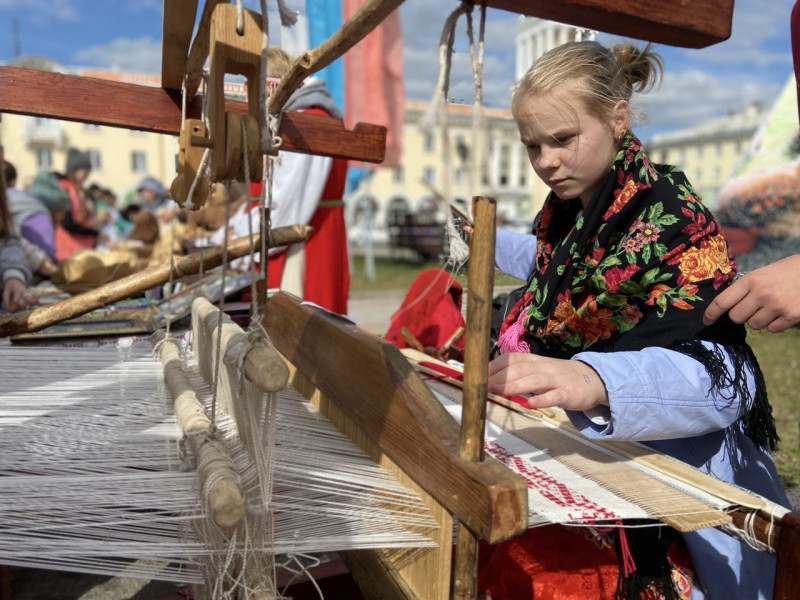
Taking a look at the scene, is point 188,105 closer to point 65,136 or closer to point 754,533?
point 754,533

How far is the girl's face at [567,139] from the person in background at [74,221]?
4.39 metres

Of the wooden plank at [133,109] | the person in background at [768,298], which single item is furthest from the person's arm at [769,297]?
the wooden plank at [133,109]

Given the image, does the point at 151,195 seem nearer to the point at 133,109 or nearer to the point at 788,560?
the point at 133,109

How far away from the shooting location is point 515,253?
187 centimetres

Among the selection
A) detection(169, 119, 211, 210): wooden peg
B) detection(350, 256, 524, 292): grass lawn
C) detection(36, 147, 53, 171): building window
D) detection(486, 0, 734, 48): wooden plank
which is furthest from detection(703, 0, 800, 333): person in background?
detection(36, 147, 53, 171): building window

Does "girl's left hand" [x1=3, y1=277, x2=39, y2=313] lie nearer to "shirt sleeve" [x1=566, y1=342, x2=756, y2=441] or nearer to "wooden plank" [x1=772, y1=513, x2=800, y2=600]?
"shirt sleeve" [x1=566, y1=342, x2=756, y2=441]

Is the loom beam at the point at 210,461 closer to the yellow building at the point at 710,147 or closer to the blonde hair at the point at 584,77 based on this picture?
the blonde hair at the point at 584,77

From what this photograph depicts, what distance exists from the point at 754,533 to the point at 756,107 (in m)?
53.2

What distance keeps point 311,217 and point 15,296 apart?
4.27ft

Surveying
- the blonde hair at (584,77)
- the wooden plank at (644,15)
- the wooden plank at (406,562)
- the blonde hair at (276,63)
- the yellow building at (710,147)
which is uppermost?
the yellow building at (710,147)

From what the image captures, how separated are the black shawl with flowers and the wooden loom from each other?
377 mm

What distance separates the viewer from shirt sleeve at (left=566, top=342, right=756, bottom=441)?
3.30 ft

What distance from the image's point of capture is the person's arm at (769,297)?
0.87m

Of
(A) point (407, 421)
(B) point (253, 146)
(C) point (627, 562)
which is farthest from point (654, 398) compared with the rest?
(B) point (253, 146)
